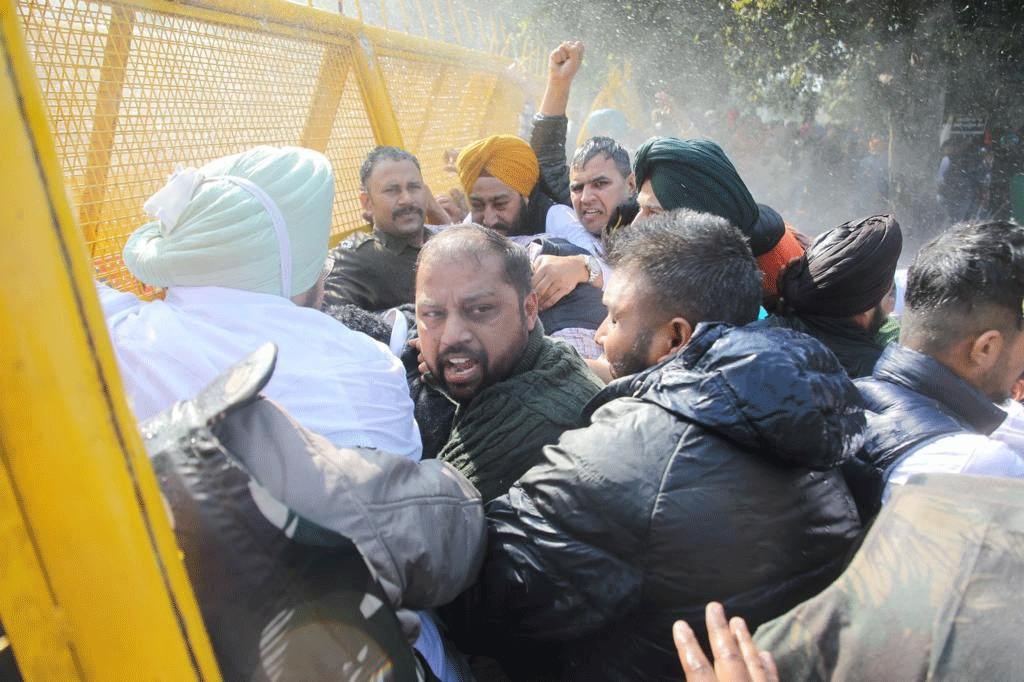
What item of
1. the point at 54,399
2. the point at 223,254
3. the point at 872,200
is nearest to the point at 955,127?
the point at 872,200

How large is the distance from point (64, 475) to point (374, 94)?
3.72 m

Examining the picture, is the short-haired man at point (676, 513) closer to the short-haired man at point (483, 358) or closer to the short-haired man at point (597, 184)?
the short-haired man at point (483, 358)

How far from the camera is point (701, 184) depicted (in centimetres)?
302

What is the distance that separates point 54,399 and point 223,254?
35.4 inches

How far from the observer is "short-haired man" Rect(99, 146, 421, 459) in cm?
151

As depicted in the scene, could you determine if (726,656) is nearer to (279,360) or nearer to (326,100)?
(279,360)

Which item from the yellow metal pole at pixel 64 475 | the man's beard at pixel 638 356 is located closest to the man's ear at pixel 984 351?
the man's beard at pixel 638 356

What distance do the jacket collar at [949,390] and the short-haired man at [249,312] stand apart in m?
1.27

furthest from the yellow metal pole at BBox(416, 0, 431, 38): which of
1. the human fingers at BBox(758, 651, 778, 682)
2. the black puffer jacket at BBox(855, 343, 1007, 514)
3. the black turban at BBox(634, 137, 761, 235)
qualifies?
the human fingers at BBox(758, 651, 778, 682)

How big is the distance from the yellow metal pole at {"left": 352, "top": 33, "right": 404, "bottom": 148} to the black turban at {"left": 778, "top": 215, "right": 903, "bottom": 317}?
2.61 meters

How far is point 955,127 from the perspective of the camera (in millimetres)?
7281

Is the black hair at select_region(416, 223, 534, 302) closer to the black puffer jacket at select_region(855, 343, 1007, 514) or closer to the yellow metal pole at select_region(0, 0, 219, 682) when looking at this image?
the black puffer jacket at select_region(855, 343, 1007, 514)

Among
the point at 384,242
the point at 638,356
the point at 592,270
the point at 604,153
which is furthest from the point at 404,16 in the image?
the point at 638,356

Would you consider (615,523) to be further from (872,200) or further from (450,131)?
(872,200)
